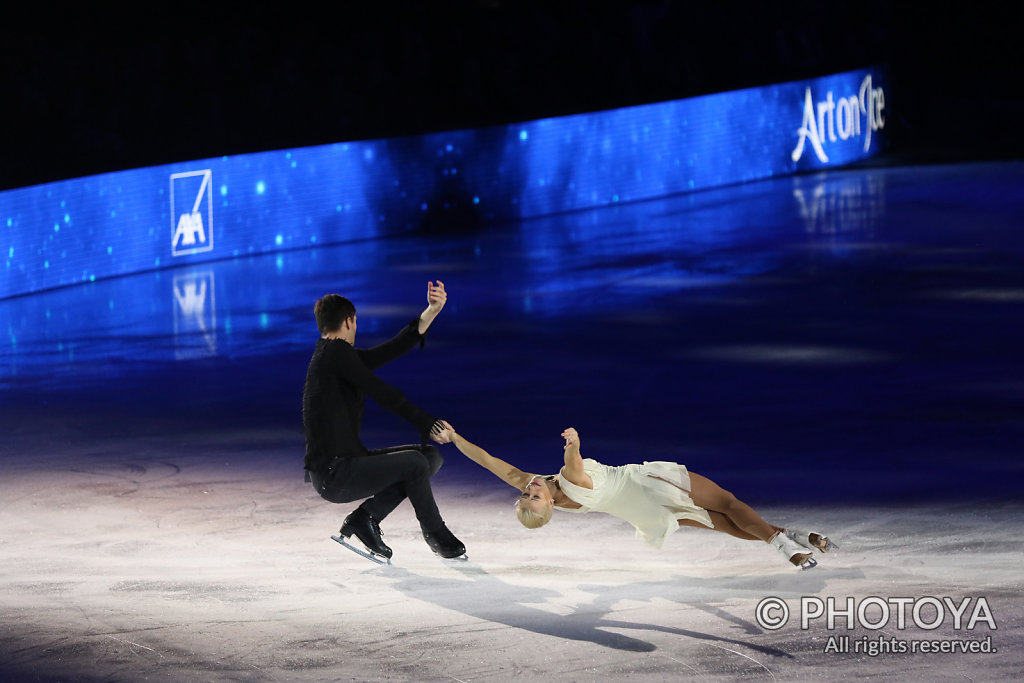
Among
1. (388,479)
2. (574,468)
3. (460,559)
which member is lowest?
(460,559)

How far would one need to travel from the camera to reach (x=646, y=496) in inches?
313

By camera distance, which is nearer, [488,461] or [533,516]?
[533,516]

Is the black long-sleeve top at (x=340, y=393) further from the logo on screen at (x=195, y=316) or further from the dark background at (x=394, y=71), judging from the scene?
the dark background at (x=394, y=71)

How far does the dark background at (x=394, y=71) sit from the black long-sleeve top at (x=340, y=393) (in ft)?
41.9

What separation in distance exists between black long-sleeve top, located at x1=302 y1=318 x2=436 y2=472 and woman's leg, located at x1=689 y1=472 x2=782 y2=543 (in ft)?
4.56

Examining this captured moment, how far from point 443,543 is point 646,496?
4.29 feet

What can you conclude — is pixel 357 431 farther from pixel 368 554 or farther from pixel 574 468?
pixel 574 468

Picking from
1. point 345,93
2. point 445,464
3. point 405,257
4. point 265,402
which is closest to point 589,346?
point 265,402

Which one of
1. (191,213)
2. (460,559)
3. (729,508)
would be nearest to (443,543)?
(460,559)

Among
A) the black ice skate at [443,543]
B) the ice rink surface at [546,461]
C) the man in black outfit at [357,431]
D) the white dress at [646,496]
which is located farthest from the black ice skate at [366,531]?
the white dress at [646,496]

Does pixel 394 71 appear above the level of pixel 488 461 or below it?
above

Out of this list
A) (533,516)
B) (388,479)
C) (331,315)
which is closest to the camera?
(533,516)

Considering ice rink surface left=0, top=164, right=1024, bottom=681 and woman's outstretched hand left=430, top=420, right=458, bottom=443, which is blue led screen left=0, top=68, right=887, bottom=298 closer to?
ice rink surface left=0, top=164, right=1024, bottom=681

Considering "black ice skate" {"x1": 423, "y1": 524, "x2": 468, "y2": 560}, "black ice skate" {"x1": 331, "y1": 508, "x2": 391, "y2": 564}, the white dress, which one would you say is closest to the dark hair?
"black ice skate" {"x1": 331, "y1": 508, "x2": 391, "y2": 564}
